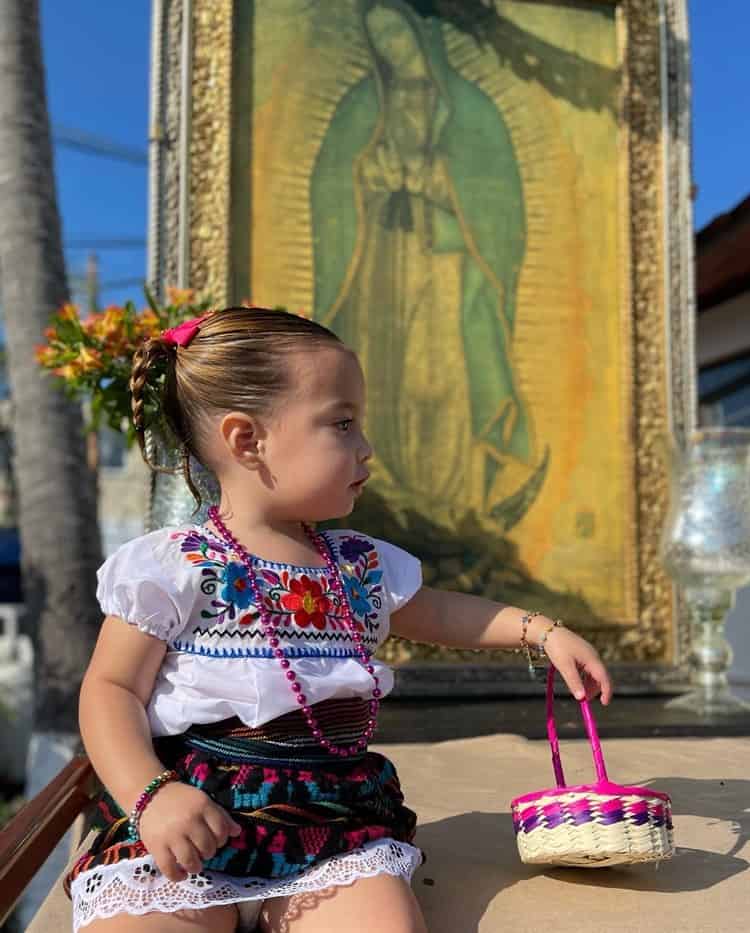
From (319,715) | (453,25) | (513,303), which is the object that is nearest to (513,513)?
(513,303)

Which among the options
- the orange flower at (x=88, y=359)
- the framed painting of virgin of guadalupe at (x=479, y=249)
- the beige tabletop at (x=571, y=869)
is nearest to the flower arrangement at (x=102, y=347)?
the orange flower at (x=88, y=359)

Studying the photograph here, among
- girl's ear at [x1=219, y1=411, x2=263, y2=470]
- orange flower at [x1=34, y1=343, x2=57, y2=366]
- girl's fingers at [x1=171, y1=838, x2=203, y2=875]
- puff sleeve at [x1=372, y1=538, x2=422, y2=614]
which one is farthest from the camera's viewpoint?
orange flower at [x1=34, y1=343, x2=57, y2=366]

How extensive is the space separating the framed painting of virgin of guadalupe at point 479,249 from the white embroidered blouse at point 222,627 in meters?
2.19

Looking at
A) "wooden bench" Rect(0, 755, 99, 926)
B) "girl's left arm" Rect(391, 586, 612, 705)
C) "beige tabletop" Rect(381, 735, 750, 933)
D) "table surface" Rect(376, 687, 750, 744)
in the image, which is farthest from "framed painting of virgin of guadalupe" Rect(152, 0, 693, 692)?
"girl's left arm" Rect(391, 586, 612, 705)

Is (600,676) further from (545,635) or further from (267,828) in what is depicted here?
(267,828)

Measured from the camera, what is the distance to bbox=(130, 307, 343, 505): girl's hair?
1.21 meters

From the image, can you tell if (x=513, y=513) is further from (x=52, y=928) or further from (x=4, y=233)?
(x=52, y=928)

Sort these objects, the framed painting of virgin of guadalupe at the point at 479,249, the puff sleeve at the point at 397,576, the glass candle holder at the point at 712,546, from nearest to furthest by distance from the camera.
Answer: the puff sleeve at the point at 397,576
the glass candle holder at the point at 712,546
the framed painting of virgin of guadalupe at the point at 479,249

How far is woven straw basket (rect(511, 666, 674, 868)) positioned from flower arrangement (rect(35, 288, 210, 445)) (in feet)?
5.52

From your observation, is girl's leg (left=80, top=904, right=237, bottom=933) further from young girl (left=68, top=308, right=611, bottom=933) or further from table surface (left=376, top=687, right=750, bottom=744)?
table surface (left=376, top=687, right=750, bottom=744)

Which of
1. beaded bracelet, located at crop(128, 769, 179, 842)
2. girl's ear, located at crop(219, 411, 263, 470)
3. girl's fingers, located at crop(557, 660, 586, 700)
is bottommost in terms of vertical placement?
beaded bracelet, located at crop(128, 769, 179, 842)

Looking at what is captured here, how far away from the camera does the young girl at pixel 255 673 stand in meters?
1.02

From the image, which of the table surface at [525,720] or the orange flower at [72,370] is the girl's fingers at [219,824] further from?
the orange flower at [72,370]

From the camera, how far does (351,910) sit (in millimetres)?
1021
